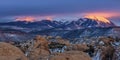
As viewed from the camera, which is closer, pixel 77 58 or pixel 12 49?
pixel 12 49

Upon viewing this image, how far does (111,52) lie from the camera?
134 ft

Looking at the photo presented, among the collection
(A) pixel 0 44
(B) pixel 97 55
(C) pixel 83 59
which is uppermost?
(A) pixel 0 44

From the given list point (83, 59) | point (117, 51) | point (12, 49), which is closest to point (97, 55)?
point (117, 51)

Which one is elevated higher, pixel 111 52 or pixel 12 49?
pixel 12 49

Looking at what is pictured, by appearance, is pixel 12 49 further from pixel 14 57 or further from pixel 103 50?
pixel 103 50

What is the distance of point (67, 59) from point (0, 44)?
12.0ft

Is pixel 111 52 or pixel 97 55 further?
pixel 97 55

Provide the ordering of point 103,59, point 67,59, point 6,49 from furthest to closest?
point 103,59, point 67,59, point 6,49

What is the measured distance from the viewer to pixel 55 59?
20.5 m

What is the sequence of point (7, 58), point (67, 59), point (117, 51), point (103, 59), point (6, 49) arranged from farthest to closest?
1. point (103, 59)
2. point (117, 51)
3. point (67, 59)
4. point (6, 49)
5. point (7, 58)

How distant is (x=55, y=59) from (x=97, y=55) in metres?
24.2

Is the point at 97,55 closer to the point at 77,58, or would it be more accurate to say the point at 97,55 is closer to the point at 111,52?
the point at 111,52

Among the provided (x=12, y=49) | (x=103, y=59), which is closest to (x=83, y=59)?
(x=12, y=49)

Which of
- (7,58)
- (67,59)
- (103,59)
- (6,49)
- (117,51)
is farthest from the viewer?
(103,59)
